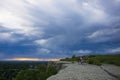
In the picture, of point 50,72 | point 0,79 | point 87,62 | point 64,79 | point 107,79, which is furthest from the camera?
point 0,79

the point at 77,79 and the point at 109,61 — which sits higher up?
the point at 109,61

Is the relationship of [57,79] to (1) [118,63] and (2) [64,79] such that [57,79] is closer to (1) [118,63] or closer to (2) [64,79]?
(2) [64,79]

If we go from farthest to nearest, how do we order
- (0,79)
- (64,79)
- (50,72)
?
1. (0,79)
2. (50,72)
3. (64,79)

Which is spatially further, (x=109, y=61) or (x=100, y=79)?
(x=109, y=61)

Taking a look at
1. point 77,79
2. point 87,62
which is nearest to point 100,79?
point 77,79

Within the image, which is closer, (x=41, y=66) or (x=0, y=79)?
(x=41, y=66)

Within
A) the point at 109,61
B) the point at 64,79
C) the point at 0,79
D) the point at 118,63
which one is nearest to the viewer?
the point at 64,79

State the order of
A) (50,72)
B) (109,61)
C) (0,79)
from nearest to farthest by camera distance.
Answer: (50,72)
(109,61)
(0,79)

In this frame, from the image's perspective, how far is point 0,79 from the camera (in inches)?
2591

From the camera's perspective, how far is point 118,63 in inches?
1676

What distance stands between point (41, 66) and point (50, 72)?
14.9 metres

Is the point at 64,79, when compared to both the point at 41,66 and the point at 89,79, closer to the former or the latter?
the point at 89,79

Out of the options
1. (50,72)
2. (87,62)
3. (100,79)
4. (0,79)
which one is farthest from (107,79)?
(0,79)

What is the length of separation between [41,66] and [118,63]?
16.6 m
